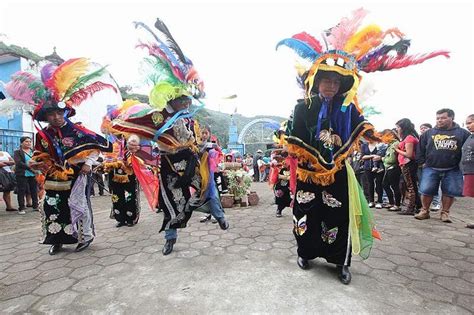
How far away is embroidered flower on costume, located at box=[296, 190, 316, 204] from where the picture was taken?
2639mm

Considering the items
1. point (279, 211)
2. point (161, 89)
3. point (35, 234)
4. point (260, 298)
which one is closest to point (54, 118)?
point (161, 89)

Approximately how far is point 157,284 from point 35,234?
3239mm

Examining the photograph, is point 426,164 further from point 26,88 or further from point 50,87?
point 26,88

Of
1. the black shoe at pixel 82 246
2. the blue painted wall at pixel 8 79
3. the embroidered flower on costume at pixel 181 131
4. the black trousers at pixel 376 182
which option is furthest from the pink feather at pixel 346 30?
the blue painted wall at pixel 8 79

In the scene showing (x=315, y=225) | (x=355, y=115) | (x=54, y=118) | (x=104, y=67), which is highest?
(x=104, y=67)

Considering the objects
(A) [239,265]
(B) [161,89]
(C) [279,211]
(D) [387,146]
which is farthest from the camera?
(D) [387,146]

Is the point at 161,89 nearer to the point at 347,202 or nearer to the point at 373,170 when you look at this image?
the point at 347,202

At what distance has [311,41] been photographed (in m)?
2.52

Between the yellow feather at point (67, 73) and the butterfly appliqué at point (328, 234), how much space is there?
3.26m

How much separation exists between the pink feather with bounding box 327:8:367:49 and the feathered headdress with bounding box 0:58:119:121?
108 inches

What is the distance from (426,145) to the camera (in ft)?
16.2

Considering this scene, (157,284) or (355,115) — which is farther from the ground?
(355,115)

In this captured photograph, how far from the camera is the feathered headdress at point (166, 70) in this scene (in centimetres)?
305

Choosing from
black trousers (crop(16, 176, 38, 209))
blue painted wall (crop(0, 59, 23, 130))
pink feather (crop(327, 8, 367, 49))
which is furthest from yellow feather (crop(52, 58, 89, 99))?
blue painted wall (crop(0, 59, 23, 130))
